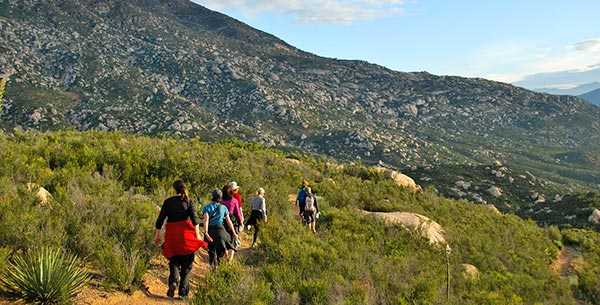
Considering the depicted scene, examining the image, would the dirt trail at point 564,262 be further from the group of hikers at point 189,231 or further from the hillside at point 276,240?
the group of hikers at point 189,231

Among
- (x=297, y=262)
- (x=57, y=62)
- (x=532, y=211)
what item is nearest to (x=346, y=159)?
(x=532, y=211)

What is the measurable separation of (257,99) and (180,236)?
11039 centimetres

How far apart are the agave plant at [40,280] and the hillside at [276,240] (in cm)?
27

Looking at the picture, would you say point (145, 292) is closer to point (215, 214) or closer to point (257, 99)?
point (215, 214)

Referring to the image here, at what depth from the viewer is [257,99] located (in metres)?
114

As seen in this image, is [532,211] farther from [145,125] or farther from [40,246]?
[145,125]

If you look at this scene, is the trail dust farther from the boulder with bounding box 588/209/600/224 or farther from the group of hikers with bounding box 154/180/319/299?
the boulder with bounding box 588/209/600/224

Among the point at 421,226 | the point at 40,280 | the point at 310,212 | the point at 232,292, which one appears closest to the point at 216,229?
the point at 232,292

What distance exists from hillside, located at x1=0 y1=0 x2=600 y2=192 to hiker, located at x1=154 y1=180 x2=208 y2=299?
65009 mm

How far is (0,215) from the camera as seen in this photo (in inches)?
211

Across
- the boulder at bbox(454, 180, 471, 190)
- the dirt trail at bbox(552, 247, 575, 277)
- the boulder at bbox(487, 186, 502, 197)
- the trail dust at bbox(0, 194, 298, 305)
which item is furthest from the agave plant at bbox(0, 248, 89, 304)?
the boulder at bbox(487, 186, 502, 197)

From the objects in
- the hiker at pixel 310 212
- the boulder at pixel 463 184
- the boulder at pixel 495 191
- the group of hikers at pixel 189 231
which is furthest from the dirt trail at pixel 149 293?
the boulder at pixel 495 191

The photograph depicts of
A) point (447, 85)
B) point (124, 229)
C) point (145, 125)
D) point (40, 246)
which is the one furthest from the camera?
point (447, 85)

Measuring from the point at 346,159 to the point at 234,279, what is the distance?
8795 cm
